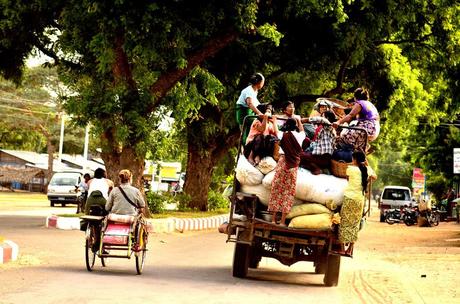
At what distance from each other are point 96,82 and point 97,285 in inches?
618

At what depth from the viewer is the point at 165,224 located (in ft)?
84.8

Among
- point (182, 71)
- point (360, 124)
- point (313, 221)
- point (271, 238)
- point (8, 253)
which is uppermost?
point (182, 71)

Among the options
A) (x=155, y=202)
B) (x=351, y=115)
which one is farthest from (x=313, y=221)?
(x=155, y=202)

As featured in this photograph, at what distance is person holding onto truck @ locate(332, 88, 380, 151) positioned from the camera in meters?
13.6

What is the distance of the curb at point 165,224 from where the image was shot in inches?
974

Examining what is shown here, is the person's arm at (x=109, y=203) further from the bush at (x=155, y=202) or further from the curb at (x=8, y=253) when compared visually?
the bush at (x=155, y=202)

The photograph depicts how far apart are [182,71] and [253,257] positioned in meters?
11.0

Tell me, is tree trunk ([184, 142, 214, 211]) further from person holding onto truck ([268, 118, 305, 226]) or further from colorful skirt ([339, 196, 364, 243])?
colorful skirt ([339, 196, 364, 243])

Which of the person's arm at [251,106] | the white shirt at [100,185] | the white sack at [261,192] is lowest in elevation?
the white shirt at [100,185]

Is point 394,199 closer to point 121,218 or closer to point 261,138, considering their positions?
point 261,138

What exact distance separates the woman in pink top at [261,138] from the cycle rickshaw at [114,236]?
198cm

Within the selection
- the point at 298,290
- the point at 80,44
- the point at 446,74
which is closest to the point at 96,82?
the point at 80,44

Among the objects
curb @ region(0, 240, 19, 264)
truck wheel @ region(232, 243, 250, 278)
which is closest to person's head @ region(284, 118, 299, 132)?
truck wheel @ region(232, 243, 250, 278)

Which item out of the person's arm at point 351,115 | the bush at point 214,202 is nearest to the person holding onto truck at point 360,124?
the person's arm at point 351,115
